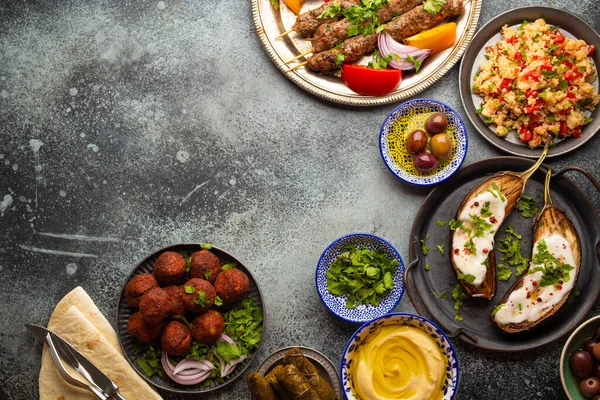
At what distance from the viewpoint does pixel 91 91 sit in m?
4.52

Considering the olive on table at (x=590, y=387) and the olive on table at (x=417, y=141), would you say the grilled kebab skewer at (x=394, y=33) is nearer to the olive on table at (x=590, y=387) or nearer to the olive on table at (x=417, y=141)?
the olive on table at (x=417, y=141)

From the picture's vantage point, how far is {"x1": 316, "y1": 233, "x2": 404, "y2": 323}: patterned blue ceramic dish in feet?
13.7

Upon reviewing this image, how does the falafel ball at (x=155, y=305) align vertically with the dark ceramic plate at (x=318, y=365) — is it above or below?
above

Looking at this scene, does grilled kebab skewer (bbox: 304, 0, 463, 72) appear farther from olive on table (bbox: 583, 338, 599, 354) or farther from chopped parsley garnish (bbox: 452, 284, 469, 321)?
olive on table (bbox: 583, 338, 599, 354)

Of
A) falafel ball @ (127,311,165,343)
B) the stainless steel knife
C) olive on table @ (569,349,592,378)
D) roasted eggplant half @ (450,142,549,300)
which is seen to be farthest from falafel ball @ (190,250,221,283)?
olive on table @ (569,349,592,378)

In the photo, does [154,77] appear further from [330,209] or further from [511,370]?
[511,370]

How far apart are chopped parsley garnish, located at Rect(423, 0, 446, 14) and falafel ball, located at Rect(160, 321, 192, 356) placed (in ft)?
9.15

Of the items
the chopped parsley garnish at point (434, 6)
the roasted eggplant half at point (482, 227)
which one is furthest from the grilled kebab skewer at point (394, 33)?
the roasted eggplant half at point (482, 227)

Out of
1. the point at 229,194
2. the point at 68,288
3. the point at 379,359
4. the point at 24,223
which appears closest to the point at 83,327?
the point at 68,288

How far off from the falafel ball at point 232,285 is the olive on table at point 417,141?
1483 mm

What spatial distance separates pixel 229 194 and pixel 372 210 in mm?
1060

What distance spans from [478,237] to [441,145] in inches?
27.1

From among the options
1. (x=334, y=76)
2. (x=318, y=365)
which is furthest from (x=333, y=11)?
(x=318, y=365)

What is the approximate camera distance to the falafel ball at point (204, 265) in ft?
13.3
